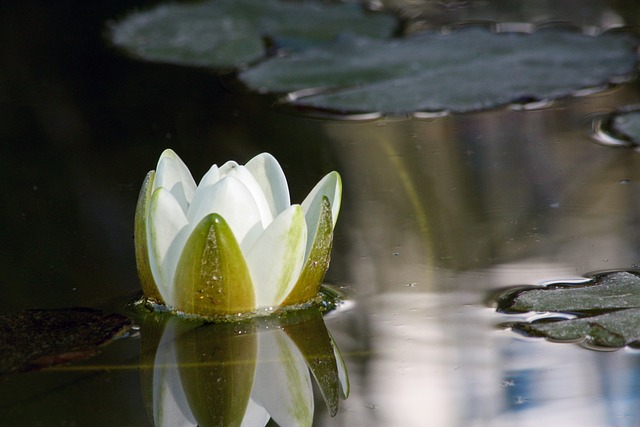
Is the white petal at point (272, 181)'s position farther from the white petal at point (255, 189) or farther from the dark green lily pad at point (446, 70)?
the dark green lily pad at point (446, 70)

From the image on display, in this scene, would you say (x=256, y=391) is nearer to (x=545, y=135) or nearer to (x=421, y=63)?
(x=545, y=135)

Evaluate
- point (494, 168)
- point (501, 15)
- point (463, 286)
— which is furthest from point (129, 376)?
point (501, 15)

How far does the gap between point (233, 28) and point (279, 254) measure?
186cm

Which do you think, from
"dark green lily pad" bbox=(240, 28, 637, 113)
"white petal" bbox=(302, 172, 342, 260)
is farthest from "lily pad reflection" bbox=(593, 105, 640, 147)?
"white petal" bbox=(302, 172, 342, 260)

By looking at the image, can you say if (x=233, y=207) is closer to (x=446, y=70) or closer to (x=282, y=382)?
(x=282, y=382)

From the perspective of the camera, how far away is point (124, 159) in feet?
6.66

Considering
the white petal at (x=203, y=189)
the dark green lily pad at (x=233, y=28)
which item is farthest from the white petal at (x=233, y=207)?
the dark green lily pad at (x=233, y=28)

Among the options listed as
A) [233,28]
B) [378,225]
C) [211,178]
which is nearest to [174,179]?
[211,178]

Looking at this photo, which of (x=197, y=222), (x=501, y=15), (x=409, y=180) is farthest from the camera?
(x=501, y=15)

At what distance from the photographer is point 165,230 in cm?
124

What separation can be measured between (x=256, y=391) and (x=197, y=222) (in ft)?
0.81

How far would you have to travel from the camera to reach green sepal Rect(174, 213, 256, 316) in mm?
1187

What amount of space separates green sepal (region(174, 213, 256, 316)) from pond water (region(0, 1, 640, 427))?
0.32ft

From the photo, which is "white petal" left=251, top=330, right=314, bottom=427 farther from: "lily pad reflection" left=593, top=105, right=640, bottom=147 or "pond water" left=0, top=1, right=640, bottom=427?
"lily pad reflection" left=593, top=105, right=640, bottom=147
